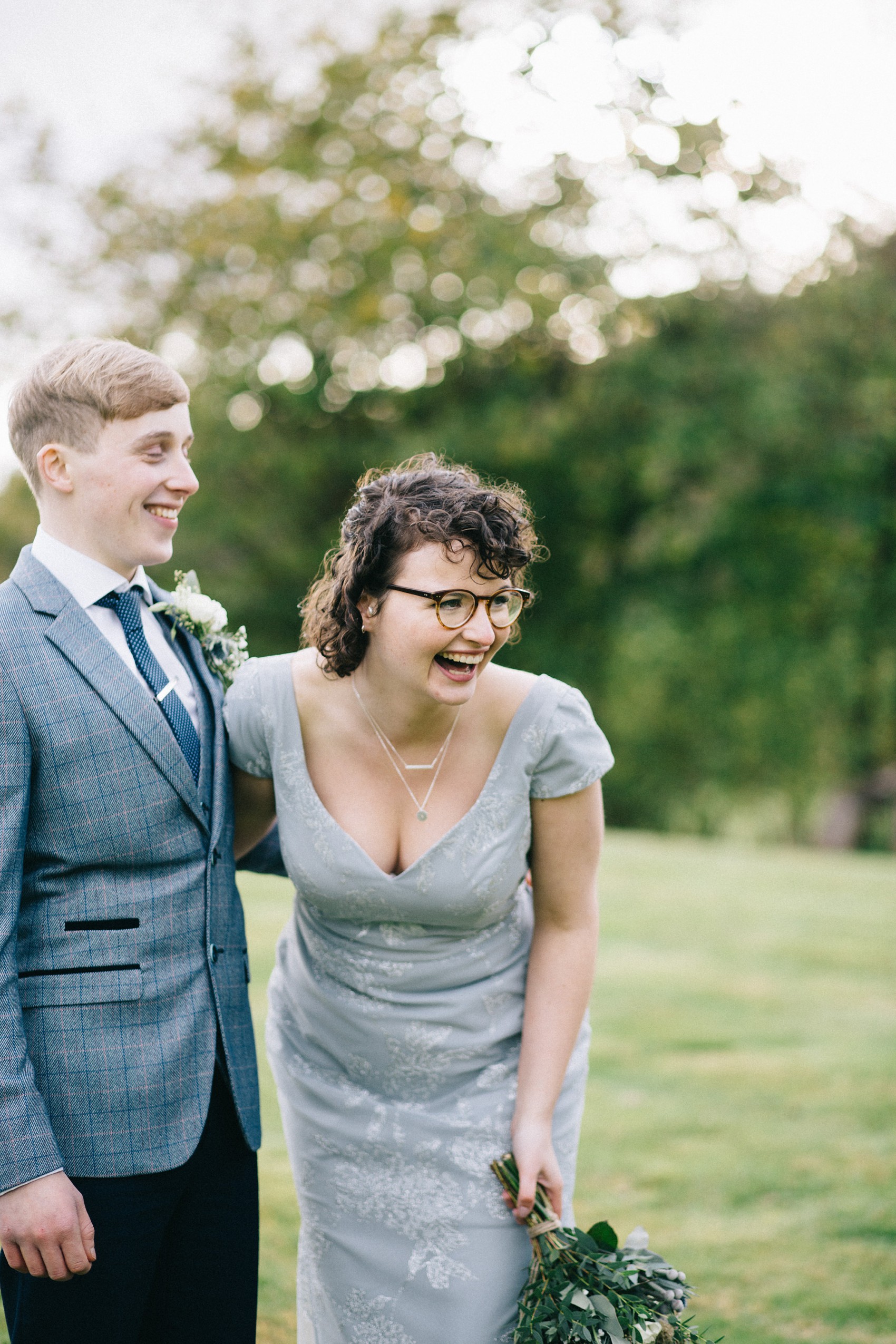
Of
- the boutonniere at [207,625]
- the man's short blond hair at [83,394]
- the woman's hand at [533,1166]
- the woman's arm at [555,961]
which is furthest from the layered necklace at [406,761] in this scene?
the man's short blond hair at [83,394]

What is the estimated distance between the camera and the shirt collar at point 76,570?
7.48 ft

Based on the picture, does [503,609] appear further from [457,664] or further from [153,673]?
[153,673]

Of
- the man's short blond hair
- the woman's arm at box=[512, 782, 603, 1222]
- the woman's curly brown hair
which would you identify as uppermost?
the man's short blond hair

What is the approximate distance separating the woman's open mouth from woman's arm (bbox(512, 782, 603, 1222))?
366mm

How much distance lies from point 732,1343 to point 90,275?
1530cm

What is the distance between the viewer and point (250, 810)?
2.75m

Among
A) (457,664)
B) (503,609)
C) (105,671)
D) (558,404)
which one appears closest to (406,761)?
(457,664)

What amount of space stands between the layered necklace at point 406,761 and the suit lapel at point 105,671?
0.52 meters

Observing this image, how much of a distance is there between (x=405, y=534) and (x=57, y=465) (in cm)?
69

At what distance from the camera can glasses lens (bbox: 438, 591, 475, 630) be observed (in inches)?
93.8

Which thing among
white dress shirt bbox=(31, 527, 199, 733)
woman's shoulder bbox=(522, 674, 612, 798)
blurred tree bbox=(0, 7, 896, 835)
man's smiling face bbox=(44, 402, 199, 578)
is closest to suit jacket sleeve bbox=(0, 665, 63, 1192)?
white dress shirt bbox=(31, 527, 199, 733)

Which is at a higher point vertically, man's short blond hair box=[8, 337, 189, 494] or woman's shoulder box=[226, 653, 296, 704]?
man's short blond hair box=[8, 337, 189, 494]

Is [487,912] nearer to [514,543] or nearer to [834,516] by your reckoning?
[514,543]

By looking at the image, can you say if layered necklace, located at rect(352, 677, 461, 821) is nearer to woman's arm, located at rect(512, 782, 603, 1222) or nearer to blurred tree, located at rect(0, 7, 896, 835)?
woman's arm, located at rect(512, 782, 603, 1222)
